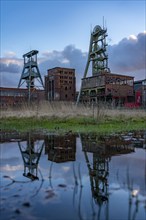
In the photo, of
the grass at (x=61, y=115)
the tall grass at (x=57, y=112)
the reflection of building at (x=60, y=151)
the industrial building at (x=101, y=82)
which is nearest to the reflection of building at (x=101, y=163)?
the reflection of building at (x=60, y=151)

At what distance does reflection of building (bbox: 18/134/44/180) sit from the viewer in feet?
17.9

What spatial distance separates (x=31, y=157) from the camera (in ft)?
23.8

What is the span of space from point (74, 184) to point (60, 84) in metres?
70.9

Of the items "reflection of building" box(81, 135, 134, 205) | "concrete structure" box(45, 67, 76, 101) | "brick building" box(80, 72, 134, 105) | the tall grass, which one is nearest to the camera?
"reflection of building" box(81, 135, 134, 205)

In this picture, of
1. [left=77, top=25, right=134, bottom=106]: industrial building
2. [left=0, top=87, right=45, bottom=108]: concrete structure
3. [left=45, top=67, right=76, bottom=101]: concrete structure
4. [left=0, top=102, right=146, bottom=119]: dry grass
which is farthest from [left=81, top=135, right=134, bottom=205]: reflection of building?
[left=0, top=87, right=45, bottom=108]: concrete structure

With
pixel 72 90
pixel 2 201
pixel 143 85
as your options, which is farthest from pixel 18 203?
pixel 72 90

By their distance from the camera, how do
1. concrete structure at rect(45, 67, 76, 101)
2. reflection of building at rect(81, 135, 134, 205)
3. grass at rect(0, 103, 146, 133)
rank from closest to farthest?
reflection of building at rect(81, 135, 134, 205) → grass at rect(0, 103, 146, 133) → concrete structure at rect(45, 67, 76, 101)

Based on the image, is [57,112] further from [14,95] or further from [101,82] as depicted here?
[14,95]

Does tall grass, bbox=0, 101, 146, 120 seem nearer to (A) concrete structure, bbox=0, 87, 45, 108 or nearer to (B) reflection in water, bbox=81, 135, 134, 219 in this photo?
(B) reflection in water, bbox=81, 135, 134, 219

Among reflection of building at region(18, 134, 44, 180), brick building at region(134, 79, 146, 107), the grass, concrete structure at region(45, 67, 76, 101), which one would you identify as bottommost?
reflection of building at region(18, 134, 44, 180)

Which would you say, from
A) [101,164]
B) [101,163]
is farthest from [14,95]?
[101,164]

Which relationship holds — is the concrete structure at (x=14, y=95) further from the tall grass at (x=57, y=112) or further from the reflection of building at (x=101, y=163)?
the reflection of building at (x=101, y=163)

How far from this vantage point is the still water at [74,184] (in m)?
3.35

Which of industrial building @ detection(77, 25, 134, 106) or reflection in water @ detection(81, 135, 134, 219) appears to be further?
industrial building @ detection(77, 25, 134, 106)
